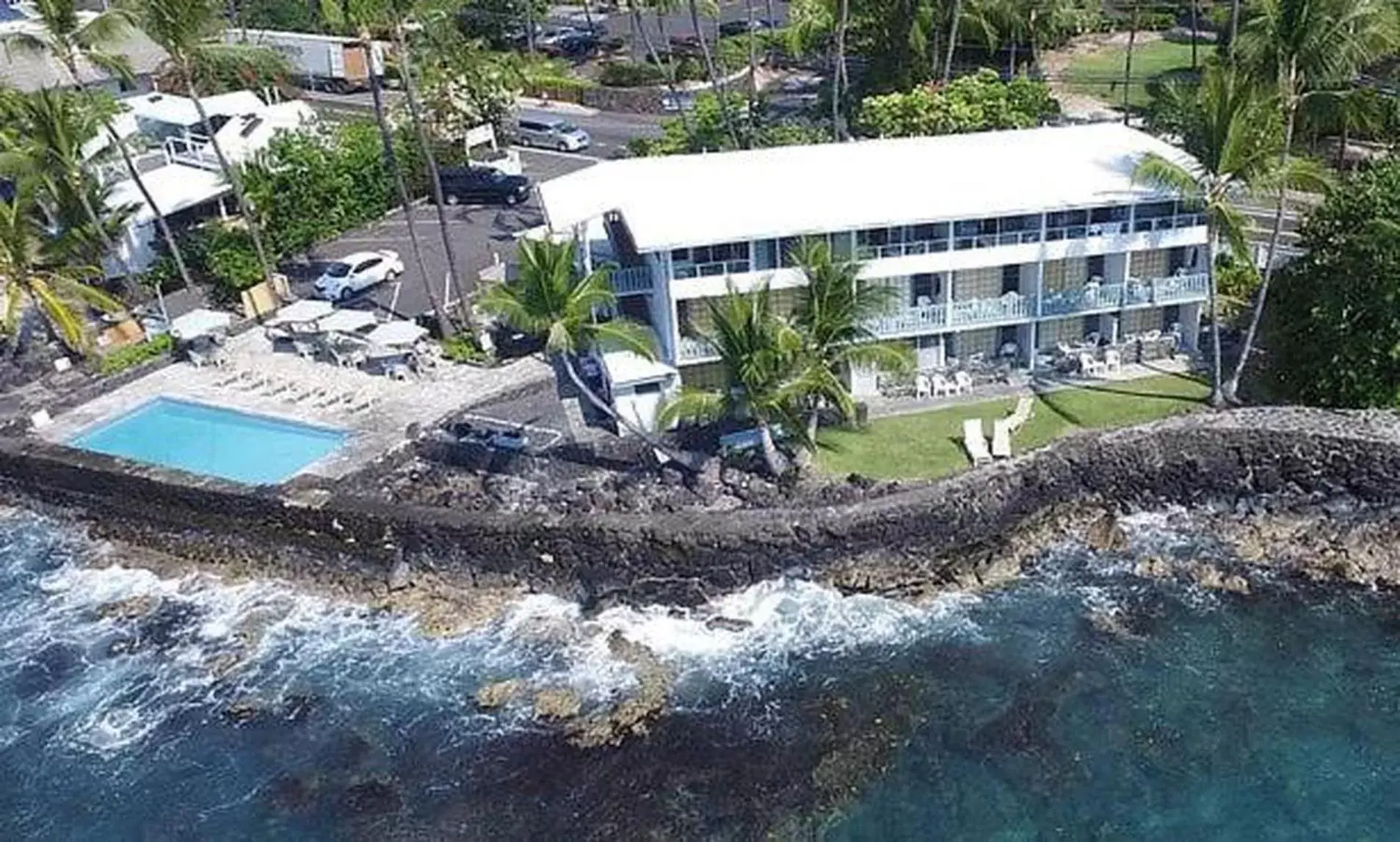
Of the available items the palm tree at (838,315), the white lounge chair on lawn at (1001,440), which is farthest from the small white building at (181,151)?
the white lounge chair on lawn at (1001,440)

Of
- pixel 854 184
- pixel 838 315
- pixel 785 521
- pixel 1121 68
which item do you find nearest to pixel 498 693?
pixel 785 521

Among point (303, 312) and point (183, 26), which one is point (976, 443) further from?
point (183, 26)

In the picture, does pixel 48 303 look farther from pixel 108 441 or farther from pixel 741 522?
pixel 741 522

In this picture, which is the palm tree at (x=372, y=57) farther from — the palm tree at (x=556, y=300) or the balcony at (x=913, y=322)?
the balcony at (x=913, y=322)

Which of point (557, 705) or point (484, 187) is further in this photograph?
point (484, 187)

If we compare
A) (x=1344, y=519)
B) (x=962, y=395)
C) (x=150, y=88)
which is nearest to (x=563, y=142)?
(x=150, y=88)

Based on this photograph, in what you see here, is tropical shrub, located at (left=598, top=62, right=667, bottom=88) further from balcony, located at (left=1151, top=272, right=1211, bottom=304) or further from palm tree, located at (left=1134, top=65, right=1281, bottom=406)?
palm tree, located at (left=1134, top=65, right=1281, bottom=406)
